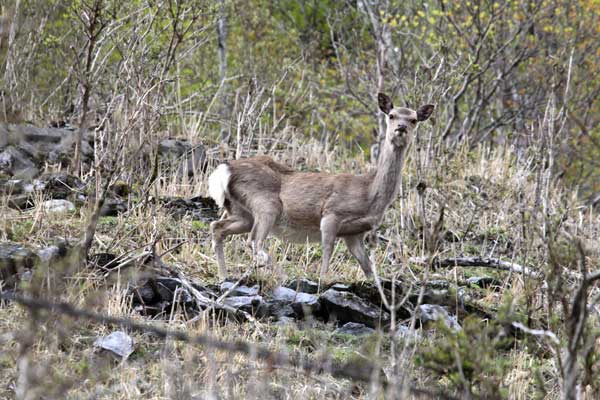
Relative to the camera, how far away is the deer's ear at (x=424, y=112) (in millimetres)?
9685

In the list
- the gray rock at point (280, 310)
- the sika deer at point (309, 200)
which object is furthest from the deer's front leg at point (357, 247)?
the gray rock at point (280, 310)

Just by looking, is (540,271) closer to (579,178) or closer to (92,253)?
(92,253)

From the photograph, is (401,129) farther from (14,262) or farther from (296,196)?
(14,262)

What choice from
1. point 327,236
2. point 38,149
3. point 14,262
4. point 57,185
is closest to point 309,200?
point 327,236

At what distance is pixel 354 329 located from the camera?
23.4ft

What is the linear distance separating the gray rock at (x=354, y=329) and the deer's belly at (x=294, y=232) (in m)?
2.21

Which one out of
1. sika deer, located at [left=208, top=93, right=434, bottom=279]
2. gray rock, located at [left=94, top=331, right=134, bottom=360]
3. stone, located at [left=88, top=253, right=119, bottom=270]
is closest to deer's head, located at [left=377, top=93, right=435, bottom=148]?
sika deer, located at [left=208, top=93, right=434, bottom=279]

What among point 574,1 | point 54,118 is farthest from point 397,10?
→ point 54,118

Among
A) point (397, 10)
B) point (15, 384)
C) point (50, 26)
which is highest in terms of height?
point (397, 10)

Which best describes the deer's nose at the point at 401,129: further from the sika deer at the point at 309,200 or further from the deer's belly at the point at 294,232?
the deer's belly at the point at 294,232

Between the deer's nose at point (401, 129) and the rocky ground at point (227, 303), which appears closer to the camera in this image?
the rocky ground at point (227, 303)

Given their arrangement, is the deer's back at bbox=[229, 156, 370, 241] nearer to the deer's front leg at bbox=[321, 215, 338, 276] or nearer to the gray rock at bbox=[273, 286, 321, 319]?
the deer's front leg at bbox=[321, 215, 338, 276]

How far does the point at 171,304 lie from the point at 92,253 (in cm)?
82

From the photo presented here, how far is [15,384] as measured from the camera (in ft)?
17.1
